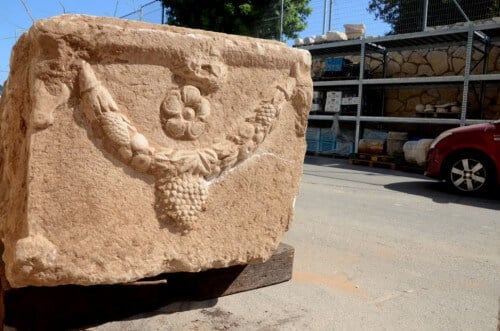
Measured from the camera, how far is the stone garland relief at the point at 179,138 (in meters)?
1.59

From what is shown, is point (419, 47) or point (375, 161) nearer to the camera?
point (375, 161)

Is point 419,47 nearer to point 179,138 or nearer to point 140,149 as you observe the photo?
point 179,138

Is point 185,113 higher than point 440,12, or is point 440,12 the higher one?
point 440,12

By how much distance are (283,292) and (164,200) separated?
0.84 meters

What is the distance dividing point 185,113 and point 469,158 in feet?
14.8

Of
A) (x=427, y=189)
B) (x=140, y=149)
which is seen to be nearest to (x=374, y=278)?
(x=140, y=149)

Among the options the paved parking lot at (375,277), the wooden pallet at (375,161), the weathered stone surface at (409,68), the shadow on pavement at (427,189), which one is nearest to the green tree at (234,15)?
the weathered stone surface at (409,68)

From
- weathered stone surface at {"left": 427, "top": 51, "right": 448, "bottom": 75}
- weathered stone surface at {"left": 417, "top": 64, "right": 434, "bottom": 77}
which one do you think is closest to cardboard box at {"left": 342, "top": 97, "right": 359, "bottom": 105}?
weathered stone surface at {"left": 417, "top": 64, "right": 434, "bottom": 77}

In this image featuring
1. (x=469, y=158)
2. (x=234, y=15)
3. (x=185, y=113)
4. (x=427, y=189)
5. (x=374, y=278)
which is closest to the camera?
(x=185, y=113)

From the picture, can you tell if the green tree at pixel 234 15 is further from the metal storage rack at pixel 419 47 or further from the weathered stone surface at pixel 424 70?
the weathered stone surface at pixel 424 70

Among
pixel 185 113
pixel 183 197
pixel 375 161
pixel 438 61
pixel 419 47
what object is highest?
pixel 419 47

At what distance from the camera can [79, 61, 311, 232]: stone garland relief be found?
1.59m

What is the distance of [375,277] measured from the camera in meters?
2.46

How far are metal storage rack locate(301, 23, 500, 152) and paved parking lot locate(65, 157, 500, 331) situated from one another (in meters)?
3.68
